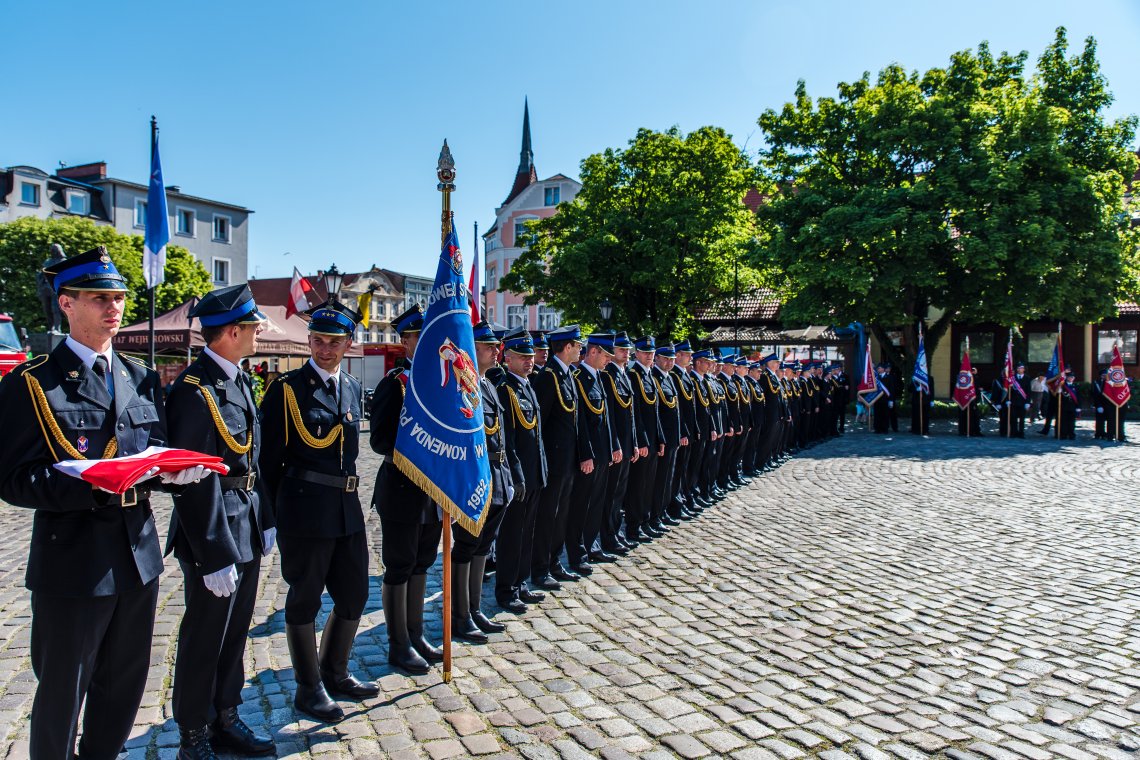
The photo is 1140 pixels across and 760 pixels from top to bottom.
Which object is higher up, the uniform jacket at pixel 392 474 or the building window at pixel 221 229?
the building window at pixel 221 229

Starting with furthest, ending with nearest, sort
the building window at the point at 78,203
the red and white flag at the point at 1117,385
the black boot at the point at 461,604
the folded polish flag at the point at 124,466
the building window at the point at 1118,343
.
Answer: the building window at the point at 78,203 < the building window at the point at 1118,343 < the red and white flag at the point at 1117,385 < the black boot at the point at 461,604 < the folded polish flag at the point at 124,466

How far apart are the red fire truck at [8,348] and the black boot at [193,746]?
40.7ft

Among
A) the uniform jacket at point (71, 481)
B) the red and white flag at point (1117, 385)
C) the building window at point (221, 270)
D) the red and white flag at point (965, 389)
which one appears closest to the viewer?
the uniform jacket at point (71, 481)

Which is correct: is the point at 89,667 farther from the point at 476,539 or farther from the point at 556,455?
the point at 556,455

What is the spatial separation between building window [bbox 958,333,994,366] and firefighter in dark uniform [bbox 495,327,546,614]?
33885 mm

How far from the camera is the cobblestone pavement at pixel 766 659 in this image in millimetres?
3707

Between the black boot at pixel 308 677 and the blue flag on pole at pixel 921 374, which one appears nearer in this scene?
the black boot at pixel 308 677

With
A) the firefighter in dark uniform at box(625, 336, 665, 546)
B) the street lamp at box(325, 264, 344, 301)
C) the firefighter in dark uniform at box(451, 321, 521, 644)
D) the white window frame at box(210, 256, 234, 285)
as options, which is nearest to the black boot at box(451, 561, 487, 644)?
the firefighter in dark uniform at box(451, 321, 521, 644)

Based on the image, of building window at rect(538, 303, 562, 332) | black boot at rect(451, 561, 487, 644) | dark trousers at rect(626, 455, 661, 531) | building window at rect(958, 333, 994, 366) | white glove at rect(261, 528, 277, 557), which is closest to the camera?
white glove at rect(261, 528, 277, 557)

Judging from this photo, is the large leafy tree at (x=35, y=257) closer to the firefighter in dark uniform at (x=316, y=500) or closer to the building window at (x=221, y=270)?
the building window at (x=221, y=270)

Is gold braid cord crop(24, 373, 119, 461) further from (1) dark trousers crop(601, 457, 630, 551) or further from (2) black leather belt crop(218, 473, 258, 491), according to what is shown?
(1) dark trousers crop(601, 457, 630, 551)

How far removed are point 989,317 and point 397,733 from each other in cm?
2391

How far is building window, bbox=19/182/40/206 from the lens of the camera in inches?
1859

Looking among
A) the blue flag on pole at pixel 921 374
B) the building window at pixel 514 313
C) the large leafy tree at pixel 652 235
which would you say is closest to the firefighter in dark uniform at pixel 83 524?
the blue flag on pole at pixel 921 374
